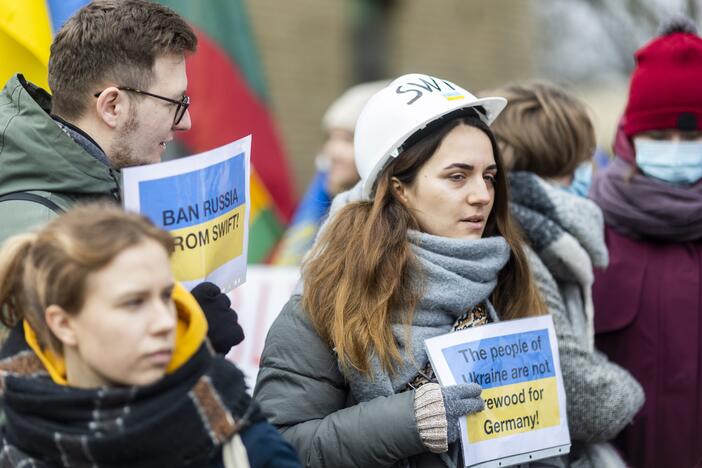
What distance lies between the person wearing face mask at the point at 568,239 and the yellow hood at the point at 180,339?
1.44 m

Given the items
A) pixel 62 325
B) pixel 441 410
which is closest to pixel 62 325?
pixel 62 325

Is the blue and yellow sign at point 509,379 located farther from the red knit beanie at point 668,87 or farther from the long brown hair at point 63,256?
the red knit beanie at point 668,87

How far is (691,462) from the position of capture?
4.24m

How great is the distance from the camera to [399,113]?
346 cm

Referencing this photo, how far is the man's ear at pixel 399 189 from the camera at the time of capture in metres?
3.49

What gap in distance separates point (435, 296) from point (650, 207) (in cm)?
137

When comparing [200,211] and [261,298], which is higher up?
[200,211]

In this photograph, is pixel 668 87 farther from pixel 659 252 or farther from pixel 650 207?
pixel 659 252

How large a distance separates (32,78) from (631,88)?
2281 millimetres

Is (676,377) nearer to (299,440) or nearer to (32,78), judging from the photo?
(299,440)

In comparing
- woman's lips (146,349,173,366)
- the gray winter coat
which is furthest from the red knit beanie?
woman's lips (146,349,173,366)

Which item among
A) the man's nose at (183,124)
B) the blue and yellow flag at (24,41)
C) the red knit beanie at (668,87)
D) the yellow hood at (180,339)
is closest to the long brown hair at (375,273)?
the man's nose at (183,124)

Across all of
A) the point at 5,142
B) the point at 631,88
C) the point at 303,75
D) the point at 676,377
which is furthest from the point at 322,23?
the point at 5,142

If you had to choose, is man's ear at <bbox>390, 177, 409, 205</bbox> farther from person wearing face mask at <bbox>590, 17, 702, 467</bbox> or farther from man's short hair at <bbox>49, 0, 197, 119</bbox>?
person wearing face mask at <bbox>590, 17, 702, 467</bbox>
